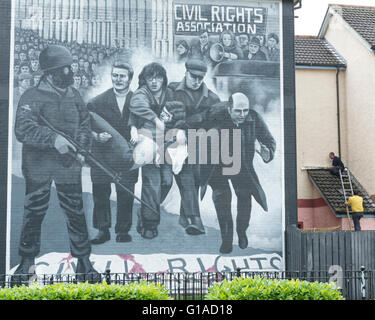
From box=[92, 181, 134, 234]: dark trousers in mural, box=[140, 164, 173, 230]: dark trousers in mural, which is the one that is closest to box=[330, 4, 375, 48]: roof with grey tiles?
box=[140, 164, 173, 230]: dark trousers in mural

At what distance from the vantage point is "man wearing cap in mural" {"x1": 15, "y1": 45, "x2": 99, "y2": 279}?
1802cm

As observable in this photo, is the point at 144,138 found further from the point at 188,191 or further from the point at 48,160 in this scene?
the point at 48,160

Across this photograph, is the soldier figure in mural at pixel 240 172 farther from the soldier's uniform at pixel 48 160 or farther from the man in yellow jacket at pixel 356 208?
the soldier's uniform at pixel 48 160

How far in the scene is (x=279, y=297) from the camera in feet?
32.0

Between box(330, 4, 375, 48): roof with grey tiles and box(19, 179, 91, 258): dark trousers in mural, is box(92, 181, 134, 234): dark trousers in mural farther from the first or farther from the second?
box(330, 4, 375, 48): roof with grey tiles

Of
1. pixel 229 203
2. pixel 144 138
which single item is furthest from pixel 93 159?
pixel 229 203

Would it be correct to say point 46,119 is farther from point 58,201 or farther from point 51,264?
point 51,264

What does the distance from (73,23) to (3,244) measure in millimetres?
6888

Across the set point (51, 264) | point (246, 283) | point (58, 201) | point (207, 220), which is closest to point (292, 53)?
point (207, 220)

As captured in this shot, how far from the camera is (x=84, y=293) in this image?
955 centimetres

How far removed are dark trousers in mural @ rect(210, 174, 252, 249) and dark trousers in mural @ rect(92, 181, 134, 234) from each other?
2.58 metres

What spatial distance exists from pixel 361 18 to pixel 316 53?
230 cm

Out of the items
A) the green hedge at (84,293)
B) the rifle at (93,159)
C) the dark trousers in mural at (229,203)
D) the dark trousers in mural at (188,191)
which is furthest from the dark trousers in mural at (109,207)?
the green hedge at (84,293)

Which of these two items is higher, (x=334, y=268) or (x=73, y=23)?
(x=73, y=23)
